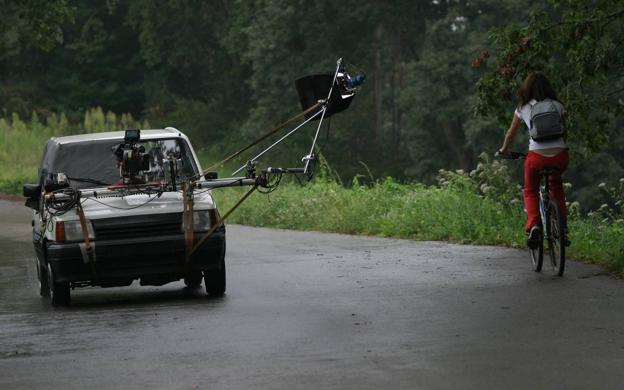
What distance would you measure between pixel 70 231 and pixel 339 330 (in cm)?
351

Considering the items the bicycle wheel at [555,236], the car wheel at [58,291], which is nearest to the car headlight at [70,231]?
the car wheel at [58,291]

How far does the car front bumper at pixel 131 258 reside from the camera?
13297mm

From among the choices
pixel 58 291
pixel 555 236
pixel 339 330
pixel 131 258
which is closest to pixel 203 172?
pixel 131 258

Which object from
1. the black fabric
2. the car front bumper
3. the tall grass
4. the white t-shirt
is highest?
the black fabric

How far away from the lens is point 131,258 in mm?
13367

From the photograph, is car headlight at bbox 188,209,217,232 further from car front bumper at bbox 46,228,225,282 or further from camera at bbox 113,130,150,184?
camera at bbox 113,130,150,184

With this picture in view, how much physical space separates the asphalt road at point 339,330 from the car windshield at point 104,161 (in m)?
1.23

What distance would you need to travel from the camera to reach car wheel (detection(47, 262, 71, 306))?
13633 millimetres

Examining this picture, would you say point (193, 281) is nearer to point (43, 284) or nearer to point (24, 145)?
point (43, 284)

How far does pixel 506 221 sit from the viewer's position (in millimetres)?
19719

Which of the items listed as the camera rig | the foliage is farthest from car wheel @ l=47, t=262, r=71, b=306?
the foliage

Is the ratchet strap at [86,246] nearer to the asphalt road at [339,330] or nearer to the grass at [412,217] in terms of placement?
the asphalt road at [339,330]

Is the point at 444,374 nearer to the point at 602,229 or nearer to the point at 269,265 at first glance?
the point at 269,265

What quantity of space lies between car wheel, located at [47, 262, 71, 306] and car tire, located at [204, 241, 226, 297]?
1.35 metres
